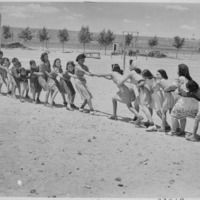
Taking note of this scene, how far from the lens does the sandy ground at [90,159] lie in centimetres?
482

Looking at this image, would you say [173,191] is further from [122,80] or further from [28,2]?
[28,2]

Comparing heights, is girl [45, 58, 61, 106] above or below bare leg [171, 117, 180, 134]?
above

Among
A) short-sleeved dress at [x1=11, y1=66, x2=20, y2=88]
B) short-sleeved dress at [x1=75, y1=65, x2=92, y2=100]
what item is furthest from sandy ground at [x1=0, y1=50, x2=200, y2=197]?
short-sleeved dress at [x1=11, y1=66, x2=20, y2=88]

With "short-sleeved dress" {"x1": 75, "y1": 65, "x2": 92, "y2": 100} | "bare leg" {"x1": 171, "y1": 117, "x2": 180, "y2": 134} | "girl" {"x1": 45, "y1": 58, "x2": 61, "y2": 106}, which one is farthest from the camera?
"girl" {"x1": 45, "y1": 58, "x2": 61, "y2": 106}

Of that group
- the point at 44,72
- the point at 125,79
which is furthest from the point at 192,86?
the point at 44,72

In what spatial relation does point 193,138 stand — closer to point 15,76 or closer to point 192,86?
point 192,86

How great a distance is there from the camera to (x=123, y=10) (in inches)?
271

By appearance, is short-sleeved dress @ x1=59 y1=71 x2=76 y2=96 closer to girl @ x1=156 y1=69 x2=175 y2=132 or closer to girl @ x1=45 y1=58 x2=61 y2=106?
girl @ x1=45 y1=58 x2=61 y2=106

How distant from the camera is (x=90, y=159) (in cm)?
555

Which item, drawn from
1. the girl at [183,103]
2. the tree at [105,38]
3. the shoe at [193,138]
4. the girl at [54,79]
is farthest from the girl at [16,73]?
the tree at [105,38]

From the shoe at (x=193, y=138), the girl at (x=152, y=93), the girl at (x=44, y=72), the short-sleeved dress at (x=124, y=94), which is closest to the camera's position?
the shoe at (x=193, y=138)

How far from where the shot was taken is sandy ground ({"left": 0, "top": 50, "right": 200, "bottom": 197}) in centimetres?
482

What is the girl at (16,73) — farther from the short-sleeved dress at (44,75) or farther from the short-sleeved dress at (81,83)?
the short-sleeved dress at (81,83)

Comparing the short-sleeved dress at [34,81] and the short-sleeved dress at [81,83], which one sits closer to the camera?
the short-sleeved dress at [81,83]
